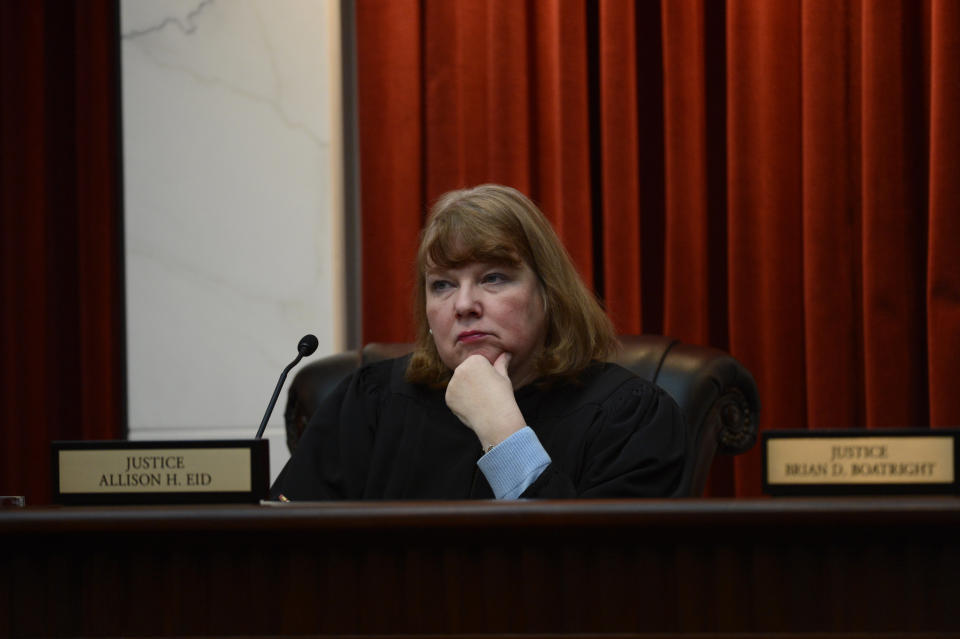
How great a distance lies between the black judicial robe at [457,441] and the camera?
67.9 inches

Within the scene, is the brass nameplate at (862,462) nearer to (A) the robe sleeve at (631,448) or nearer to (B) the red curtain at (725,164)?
(A) the robe sleeve at (631,448)

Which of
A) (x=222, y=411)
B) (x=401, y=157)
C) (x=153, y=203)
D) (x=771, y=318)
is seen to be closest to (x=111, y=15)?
(x=153, y=203)

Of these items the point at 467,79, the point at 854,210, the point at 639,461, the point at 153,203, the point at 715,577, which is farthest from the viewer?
the point at 153,203

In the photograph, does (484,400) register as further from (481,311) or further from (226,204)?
(226,204)

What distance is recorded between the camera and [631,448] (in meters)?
1.72

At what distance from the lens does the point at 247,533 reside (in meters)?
0.92

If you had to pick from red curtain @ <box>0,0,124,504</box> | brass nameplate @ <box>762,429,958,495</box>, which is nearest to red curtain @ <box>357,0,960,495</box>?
red curtain @ <box>0,0,124,504</box>

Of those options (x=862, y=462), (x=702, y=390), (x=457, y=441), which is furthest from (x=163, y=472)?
(x=702, y=390)

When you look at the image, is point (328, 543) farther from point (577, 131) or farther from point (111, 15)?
point (111, 15)

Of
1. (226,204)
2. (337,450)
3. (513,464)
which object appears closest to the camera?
(513,464)

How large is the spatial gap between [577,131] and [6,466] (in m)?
1.85

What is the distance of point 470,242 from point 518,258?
0.30ft

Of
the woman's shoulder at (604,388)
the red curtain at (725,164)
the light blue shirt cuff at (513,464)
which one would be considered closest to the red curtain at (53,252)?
the red curtain at (725,164)

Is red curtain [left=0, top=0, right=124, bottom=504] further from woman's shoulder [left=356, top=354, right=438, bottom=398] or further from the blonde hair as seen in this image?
the blonde hair
